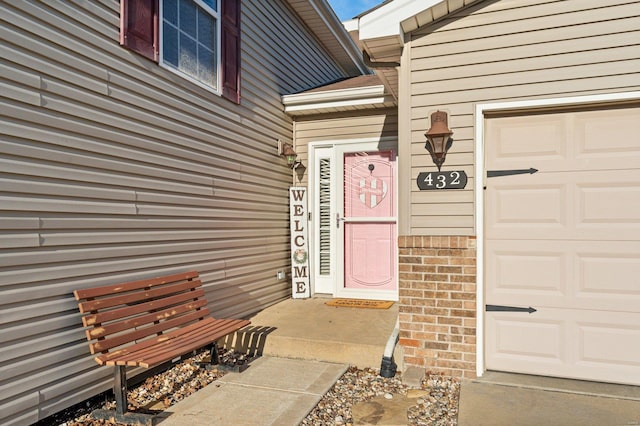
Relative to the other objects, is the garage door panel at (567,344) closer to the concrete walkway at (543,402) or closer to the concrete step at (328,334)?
the concrete walkway at (543,402)

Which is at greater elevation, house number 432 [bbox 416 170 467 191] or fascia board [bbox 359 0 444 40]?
fascia board [bbox 359 0 444 40]

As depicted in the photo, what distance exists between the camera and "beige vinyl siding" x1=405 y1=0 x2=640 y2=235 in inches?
122

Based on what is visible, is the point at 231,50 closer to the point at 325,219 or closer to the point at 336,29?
the point at 325,219

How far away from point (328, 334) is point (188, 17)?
3.12m

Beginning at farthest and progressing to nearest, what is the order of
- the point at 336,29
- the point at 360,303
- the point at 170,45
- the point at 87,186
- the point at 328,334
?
the point at 336,29 < the point at 360,303 < the point at 328,334 < the point at 170,45 < the point at 87,186

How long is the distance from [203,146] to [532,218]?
2.90m

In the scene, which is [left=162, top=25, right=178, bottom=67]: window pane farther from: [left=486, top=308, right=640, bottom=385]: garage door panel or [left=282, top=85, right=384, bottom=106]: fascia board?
[left=486, top=308, right=640, bottom=385]: garage door panel

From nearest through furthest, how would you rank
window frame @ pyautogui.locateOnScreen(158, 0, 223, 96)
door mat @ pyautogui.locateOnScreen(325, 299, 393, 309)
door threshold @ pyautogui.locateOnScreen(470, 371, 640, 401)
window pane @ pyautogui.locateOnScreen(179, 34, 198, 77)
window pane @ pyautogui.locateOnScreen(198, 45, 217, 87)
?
door threshold @ pyautogui.locateOnScreen(470, 371, 640, 401) < window frame @ pyautogui.locateOnScreen(158, 0, 223, 96) < window pane @ pyautogui.locateOnScreen(179, 34, 198, 77) < window pane @ pyautogui.locateOnScreen(198, 45, 217, 87) < door mat @ pyautogui.locateOnScreen(325, 299, 393, 309)

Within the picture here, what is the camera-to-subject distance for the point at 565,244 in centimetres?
328

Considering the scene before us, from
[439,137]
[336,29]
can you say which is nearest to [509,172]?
[439,137]

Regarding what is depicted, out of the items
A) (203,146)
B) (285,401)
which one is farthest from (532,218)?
(203,146)

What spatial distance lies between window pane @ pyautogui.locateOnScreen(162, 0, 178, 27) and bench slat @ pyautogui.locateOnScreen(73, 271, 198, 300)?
2.15 m

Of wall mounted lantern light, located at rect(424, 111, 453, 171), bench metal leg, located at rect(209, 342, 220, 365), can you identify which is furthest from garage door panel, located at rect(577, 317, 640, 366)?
bench metal leg, located at rect(209, 342, 220, 365)

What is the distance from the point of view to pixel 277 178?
5.62 m
